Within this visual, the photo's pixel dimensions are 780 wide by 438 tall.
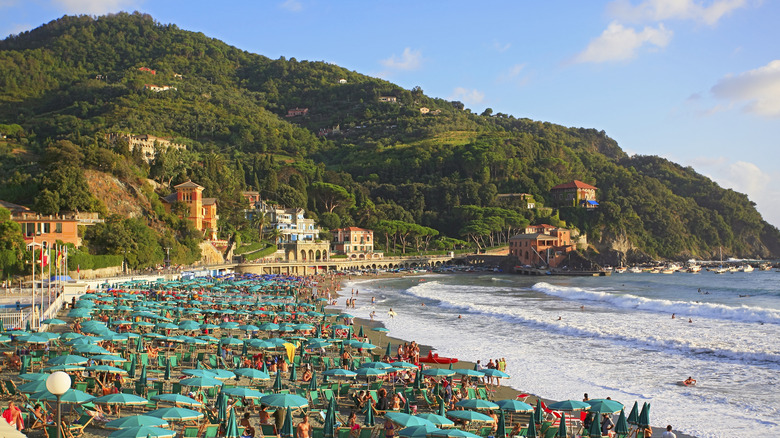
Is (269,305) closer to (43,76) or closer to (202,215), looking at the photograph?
(202,215)

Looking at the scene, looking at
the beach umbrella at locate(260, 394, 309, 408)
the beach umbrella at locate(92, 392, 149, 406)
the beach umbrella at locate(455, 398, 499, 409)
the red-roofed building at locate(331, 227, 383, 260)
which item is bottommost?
the beach umbrella at locate(455, 398, 499, 409)

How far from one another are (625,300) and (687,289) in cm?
2023

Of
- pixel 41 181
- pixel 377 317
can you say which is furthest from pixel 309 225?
pixel 377 317

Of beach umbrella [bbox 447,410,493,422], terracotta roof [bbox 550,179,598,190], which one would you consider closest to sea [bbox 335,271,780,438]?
beach umbrella [bbox 447,410,493,422]

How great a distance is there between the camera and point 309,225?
106 m

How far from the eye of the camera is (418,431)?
1375cm

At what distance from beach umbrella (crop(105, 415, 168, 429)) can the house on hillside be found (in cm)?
10236

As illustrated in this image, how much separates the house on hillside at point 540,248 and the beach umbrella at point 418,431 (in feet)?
328

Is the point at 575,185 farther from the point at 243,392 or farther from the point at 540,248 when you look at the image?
the point at 243,392

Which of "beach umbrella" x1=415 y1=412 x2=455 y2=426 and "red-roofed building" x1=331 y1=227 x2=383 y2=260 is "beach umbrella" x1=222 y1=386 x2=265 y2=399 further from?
"red-roofed building" x1=331 y1=227 x2=383 y2=260

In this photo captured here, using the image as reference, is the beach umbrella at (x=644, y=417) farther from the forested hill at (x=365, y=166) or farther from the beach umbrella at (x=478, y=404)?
the forested hill at (x=365, y=166)

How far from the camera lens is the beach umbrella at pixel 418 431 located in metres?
13.7

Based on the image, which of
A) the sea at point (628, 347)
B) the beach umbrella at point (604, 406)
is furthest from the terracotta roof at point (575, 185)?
the beach umbrella at point (604, 406)

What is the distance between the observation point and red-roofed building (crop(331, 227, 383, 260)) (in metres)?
107
